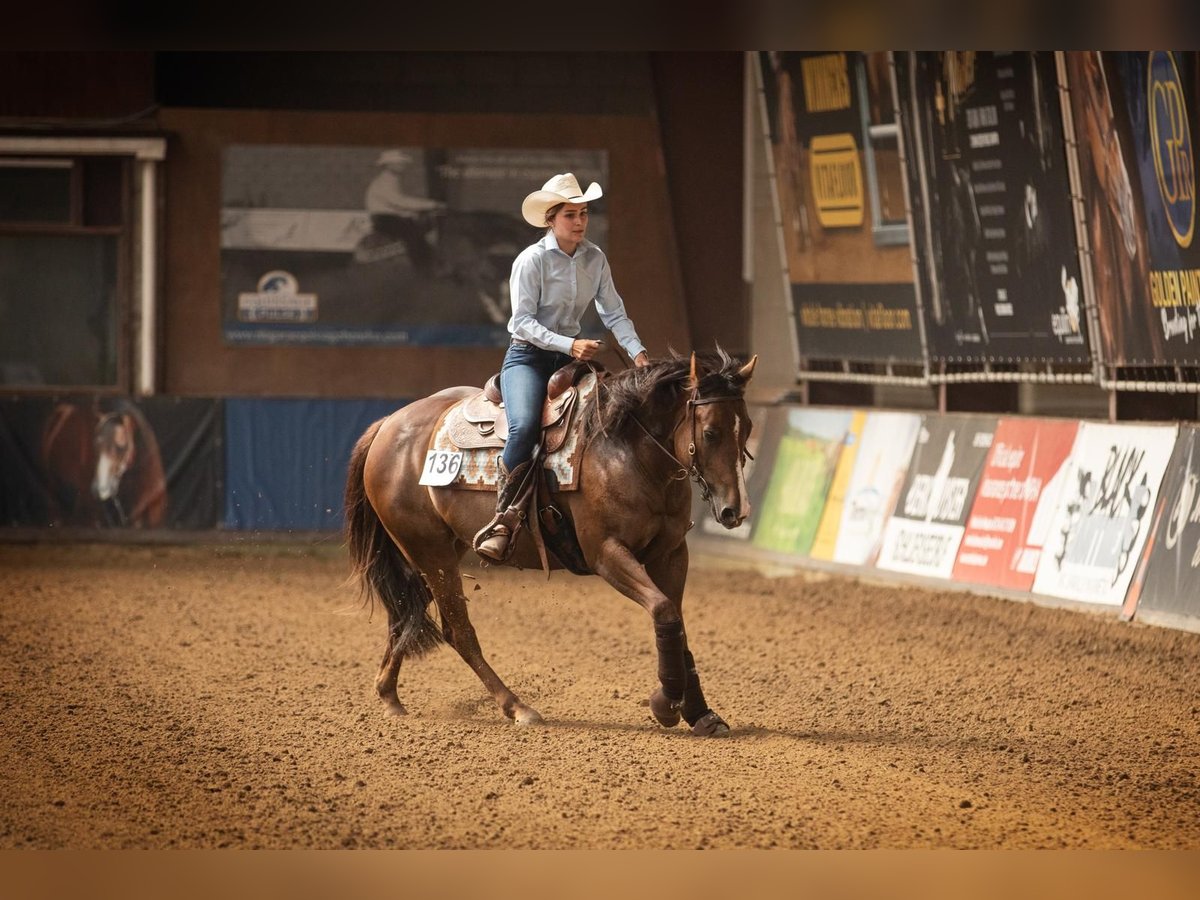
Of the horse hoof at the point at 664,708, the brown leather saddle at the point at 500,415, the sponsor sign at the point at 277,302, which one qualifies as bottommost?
the horse hoof at the point at 664,708

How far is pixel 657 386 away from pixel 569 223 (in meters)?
0.94

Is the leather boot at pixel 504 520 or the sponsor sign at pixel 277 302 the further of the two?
the sponsor sign at pixel 277 302

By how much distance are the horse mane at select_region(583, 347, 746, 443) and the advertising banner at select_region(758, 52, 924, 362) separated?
7.40 metres

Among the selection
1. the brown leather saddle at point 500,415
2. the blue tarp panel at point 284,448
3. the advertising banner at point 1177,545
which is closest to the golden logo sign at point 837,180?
the blue tarp panel at point 284,448

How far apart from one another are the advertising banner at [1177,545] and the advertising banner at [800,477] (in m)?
4.52

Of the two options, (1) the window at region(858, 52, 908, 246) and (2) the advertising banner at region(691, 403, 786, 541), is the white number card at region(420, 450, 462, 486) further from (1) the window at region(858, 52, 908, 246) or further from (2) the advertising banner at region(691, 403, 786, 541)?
(2) the advertising banner at region(691, 403, 786, 541)

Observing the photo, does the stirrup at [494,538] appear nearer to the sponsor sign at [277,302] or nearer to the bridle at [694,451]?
the bridle at [694,451]

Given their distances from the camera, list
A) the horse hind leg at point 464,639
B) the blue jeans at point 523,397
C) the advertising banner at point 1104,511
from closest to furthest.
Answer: the blue jeans at point 523,397 → the horse hind leg at point 464,639 → the advertising banner at point 1104,511

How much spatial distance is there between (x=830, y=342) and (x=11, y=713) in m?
9.81

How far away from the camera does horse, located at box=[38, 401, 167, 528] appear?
17375 mm

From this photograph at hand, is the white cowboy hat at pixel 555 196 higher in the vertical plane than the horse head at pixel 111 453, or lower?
higher

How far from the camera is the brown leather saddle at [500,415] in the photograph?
795 centimetres

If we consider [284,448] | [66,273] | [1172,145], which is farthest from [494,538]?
[66,273]

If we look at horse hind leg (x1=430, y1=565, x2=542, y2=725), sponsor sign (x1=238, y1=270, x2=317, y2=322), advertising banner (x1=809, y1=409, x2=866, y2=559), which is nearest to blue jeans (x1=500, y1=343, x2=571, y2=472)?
horse hind leg (x1=430, y1=565, x2=542, y2=725)
